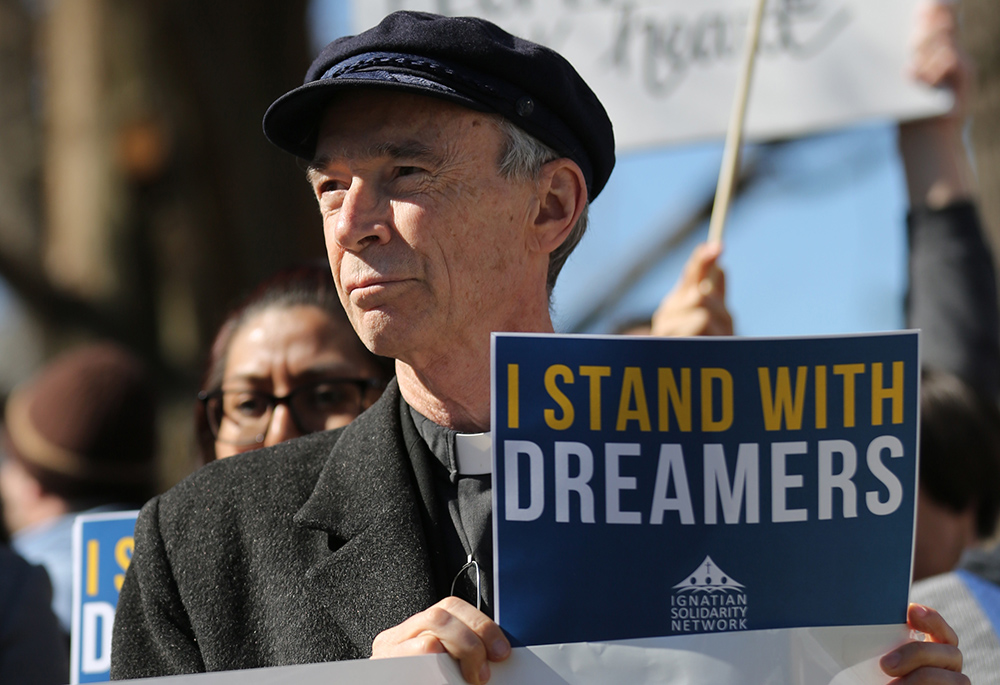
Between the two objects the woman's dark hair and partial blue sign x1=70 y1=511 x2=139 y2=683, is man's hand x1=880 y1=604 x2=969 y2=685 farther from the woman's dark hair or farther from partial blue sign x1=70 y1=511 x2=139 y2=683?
the woman's dark hair

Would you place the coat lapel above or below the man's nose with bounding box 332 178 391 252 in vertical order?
below

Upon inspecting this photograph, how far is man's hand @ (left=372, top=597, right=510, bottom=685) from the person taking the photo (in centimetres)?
150

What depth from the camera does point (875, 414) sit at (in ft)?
5.23

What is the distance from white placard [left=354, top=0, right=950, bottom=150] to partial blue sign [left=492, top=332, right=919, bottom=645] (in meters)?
2.10

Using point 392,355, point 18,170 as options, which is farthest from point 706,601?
point 18,170

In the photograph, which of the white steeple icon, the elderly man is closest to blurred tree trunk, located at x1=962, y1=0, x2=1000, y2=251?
the elderly man

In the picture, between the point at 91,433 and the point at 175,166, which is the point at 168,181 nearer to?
the point at 175,166

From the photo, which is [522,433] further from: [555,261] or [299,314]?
[299,314]

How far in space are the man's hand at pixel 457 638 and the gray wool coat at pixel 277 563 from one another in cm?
25

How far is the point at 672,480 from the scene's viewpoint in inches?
61.7

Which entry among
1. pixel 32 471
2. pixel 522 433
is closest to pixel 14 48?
pixel 32 471

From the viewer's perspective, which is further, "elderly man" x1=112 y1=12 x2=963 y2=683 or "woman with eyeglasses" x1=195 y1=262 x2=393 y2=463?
"woman with eyeglasses" x1=195 y1=262 x2=393 y2=463

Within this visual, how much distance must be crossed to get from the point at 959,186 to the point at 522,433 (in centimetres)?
240

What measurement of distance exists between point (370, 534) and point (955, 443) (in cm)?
186
